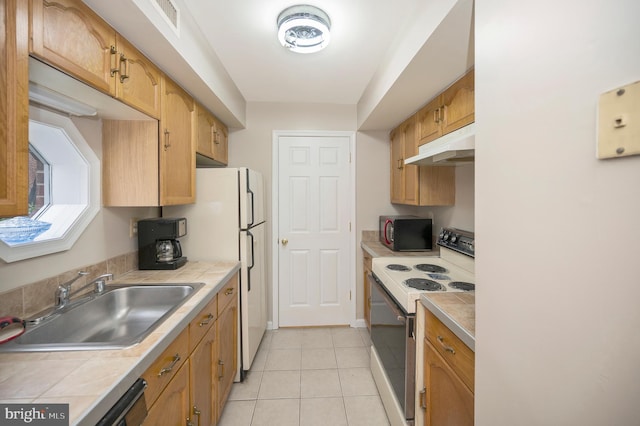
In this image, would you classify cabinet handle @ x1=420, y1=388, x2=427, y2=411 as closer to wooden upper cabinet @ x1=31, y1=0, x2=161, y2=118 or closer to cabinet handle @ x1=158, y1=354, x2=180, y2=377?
cabinet handle @ x1=158, y1=354, x2=180, y2=377

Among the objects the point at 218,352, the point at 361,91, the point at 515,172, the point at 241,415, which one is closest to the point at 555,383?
the point at 515,172

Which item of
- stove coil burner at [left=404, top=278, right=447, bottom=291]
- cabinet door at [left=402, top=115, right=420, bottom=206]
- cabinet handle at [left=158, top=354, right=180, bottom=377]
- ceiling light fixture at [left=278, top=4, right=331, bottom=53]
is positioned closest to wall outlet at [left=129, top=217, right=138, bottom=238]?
cabinet handle at [left=158, top=354, right=180, bottom=377]

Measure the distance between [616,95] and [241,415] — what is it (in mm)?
2271

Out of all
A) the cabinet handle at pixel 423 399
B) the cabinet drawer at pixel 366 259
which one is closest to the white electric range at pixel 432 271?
the cabinet handle at pixel 423 399

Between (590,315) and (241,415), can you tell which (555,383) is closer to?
(590,315)

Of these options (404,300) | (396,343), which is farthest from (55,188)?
(396,343)

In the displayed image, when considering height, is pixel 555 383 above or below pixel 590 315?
below

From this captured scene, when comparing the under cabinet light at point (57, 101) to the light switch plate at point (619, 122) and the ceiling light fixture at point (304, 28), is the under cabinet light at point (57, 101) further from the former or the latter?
the light switch plate at point (619, 122)

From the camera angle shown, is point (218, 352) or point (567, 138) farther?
point (218, 352)

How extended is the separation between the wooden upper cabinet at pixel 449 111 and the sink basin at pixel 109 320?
181 cm

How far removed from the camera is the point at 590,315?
51 cm

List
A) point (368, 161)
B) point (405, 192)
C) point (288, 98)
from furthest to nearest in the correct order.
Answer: point (368, 161), point (288, 98), point (405, 192)

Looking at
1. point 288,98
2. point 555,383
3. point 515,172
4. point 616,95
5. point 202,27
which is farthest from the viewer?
point 288,98

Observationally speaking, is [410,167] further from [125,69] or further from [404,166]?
[125,69]
